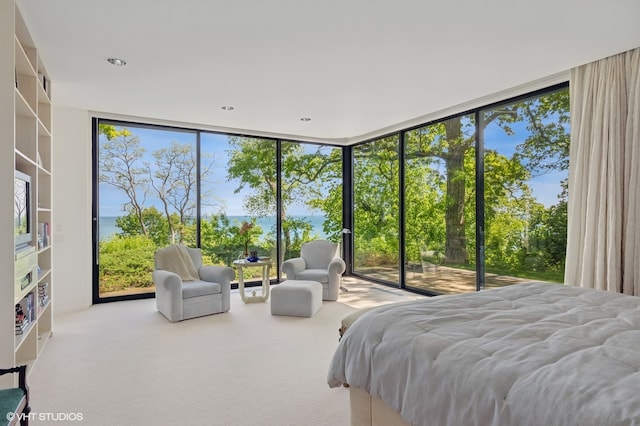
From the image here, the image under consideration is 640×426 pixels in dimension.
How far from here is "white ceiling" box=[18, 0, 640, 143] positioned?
8.30 feet

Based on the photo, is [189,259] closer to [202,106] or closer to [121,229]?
[121,229]

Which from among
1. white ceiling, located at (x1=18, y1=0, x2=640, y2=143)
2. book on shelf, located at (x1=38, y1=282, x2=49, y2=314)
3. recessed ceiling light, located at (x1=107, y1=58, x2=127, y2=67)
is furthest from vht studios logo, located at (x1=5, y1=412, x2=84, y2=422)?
recessed ceiling light, located at (x1=107, y1=58, x2=127, y2=67)

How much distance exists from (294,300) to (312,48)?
290 cm

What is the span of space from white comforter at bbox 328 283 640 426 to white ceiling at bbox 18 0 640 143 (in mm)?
1963

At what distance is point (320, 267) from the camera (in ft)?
19.2

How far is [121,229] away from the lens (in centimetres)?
556

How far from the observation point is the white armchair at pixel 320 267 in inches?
213

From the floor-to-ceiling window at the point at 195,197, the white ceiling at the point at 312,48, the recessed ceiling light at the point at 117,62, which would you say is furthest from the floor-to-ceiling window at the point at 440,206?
the recessed ceiling light at the point at 117,62

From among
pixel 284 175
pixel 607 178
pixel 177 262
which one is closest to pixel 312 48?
pixel 607 178

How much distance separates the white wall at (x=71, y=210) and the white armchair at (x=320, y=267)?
8.96 feet

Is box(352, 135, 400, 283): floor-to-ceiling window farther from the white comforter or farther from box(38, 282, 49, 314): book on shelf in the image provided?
box(38, 282, 49, 314): book on shelf

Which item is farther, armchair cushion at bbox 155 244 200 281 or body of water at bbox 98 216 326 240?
body of water at bbox 98 216 326 240

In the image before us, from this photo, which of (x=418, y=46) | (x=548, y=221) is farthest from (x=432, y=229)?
(x=418, y=46)

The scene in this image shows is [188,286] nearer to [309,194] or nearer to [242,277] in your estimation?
[242,277]
